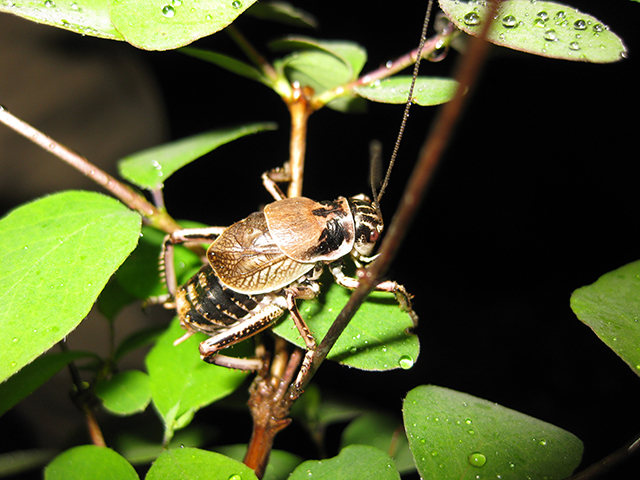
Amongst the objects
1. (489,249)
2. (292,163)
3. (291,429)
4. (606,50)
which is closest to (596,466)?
(606,50)

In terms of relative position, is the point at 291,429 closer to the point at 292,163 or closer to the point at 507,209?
the point at 292,163

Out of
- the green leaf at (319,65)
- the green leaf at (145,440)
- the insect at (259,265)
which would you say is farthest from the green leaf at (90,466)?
the green leaf at (319,65)

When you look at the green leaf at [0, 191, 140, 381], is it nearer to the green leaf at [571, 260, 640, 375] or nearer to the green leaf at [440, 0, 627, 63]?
the green leaf at [440, 0, 627, 63]

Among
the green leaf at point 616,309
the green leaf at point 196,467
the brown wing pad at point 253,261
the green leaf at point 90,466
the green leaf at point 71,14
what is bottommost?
the green leaf at point 90,466

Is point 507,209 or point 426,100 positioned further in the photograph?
point 507,209

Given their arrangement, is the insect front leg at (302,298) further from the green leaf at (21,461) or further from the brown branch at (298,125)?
the green leaf at (21,461)

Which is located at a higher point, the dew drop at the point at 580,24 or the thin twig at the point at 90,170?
the dew drop at the point at 580,24

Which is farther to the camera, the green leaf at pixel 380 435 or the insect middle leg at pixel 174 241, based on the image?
the green leaf at pixel 380 435

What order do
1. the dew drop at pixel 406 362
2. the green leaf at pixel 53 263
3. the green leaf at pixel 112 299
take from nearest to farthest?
1. the green leaf at pixel 53 263
2. the dew drop at pixel 406 362
3. the green leaf at pixel 112 299
